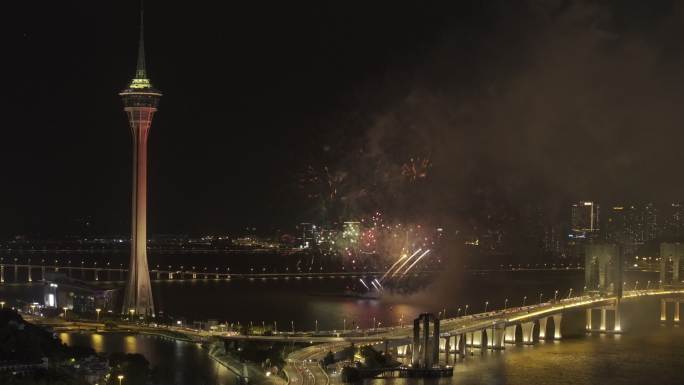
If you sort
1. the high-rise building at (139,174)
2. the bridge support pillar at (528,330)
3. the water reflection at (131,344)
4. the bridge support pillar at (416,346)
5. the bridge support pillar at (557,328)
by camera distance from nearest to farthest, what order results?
the bridge support pillar at (416,346), the water reflection at (131,344), the high-rise building at (139,174), the bridge support pillar at (528,330), the bridge support pillar at (557,328)

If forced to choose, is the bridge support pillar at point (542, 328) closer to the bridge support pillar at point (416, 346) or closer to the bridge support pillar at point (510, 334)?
the bridge support pillar at point (510, 334)

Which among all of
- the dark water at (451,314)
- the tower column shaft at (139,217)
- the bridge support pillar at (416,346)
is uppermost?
the tower column shaft at (139,217)

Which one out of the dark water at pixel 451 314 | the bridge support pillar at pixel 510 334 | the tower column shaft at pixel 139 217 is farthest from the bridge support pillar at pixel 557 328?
the tower column shaft at pixel 139 217

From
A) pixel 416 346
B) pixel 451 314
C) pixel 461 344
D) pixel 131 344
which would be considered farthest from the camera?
pixel 451 314

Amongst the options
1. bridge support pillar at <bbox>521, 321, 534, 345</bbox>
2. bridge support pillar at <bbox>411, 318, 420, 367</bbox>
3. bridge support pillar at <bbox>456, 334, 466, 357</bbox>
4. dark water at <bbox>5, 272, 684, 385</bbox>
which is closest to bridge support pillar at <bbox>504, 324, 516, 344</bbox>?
bridge support pillar at <bbox>521, 321, 534, 345</bbox>

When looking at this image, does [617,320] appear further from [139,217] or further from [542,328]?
[139,217]

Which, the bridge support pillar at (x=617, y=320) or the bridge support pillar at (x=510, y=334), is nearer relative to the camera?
the bridge support pillar at (x=510, y=334)

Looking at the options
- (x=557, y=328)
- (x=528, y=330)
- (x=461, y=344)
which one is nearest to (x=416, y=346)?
(x=461, y=344)
